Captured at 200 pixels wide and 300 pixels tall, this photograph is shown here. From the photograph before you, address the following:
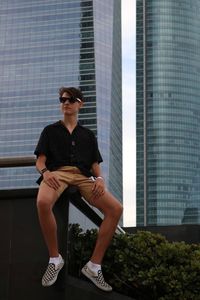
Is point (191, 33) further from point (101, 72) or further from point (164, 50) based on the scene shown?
point (101, 72)

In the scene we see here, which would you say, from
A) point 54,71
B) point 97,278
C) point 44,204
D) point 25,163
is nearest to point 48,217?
point 44,204

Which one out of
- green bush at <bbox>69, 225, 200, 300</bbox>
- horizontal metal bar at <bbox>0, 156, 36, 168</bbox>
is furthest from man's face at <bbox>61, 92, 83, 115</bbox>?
green bush at <bbox>69, 225, 200, 300</bbox>

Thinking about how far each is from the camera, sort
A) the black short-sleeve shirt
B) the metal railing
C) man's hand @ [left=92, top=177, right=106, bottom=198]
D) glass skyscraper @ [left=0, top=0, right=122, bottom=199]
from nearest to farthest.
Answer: man's hand @ [left=92, top=177, right=106, bottom=198] → the black short-sleeve shirt → the metal railing → glass skyscraper @ [left=0, top=0, right=122, bottom=199]

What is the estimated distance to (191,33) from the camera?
13175 cm

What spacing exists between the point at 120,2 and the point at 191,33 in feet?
61.4

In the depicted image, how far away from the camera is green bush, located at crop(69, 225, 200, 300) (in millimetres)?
5762

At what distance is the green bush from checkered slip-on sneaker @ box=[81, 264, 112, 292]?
0.64 feet

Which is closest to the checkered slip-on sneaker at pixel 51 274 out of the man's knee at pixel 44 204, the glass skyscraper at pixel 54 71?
the man's knee at pixel 44 204

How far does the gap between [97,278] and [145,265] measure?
0.68m

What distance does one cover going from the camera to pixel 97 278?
5465mm

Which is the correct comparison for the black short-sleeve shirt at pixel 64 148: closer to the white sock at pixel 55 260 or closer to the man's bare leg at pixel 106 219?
the man's bare leg at pixel 106 219

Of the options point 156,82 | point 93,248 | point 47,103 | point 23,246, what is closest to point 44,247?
point 23,246

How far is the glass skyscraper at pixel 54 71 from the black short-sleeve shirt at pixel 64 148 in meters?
95.2

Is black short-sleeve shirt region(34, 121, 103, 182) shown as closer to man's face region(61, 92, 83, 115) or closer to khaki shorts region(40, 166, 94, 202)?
khaki shorts region(40, 166, 94, 202)
